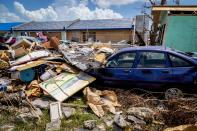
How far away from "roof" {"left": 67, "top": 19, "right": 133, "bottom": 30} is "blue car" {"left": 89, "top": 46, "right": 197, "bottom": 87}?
21642 millimetres

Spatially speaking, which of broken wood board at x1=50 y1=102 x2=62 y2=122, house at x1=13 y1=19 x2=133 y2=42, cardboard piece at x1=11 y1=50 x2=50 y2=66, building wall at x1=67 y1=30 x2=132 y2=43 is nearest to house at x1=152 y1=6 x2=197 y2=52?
cardboard piece at x1=11 y1=50 x2=50 y2=66

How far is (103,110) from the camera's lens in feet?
21.6

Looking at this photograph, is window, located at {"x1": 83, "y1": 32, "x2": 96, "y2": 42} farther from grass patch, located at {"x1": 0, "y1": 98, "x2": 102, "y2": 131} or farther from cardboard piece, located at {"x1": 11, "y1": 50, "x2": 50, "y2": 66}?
grass patch, located at {"x1": 0, "y1": 98, "x2": 102, "y2": 131}

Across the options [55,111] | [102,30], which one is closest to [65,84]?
[55,111]

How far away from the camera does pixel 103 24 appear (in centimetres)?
3203

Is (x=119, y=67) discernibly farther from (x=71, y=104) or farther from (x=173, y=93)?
(x=71, y=104)

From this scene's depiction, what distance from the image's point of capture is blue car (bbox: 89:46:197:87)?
22.5ft

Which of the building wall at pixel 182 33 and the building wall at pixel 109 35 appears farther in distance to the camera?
the building wall at pixel 109 35

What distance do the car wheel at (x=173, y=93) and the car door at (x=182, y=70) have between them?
25 centimetres

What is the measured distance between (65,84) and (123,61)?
1.91 metres

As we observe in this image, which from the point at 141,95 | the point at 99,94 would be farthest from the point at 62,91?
the point at 141,95

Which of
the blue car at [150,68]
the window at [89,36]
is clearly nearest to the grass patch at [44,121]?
the blue car at [150,68]

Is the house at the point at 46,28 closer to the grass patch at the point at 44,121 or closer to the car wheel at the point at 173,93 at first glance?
the grass patch at the point at 44,121

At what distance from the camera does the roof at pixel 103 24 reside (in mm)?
29837
